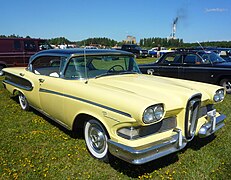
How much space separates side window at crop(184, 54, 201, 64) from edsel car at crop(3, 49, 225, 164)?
392cm

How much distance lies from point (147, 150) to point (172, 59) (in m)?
6.11

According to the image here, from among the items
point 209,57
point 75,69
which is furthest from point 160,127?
point 209,57

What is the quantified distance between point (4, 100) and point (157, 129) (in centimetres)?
534

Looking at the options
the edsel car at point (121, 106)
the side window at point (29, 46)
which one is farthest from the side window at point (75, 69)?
the side window at point (29, 46)

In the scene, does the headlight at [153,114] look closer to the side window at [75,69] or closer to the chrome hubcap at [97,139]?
the chrome hubcap at [97,139]

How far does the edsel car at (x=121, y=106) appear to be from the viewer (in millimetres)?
2664

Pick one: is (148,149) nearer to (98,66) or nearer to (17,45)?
(98,66)

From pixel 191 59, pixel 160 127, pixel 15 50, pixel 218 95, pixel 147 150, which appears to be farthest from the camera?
pixel 15 50

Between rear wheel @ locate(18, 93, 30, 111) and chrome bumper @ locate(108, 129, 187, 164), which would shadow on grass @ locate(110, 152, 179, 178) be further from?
rear wheel @ locate(18, 93, 30, 111)

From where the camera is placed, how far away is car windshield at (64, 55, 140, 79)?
3.74m

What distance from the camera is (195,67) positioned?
7578 millimetres

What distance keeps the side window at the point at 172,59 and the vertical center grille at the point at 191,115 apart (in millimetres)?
5089

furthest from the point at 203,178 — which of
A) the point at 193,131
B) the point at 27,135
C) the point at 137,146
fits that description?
the point at 27,135

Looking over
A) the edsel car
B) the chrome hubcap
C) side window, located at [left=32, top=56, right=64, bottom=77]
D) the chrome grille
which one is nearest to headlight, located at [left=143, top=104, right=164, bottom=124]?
the edsel car
